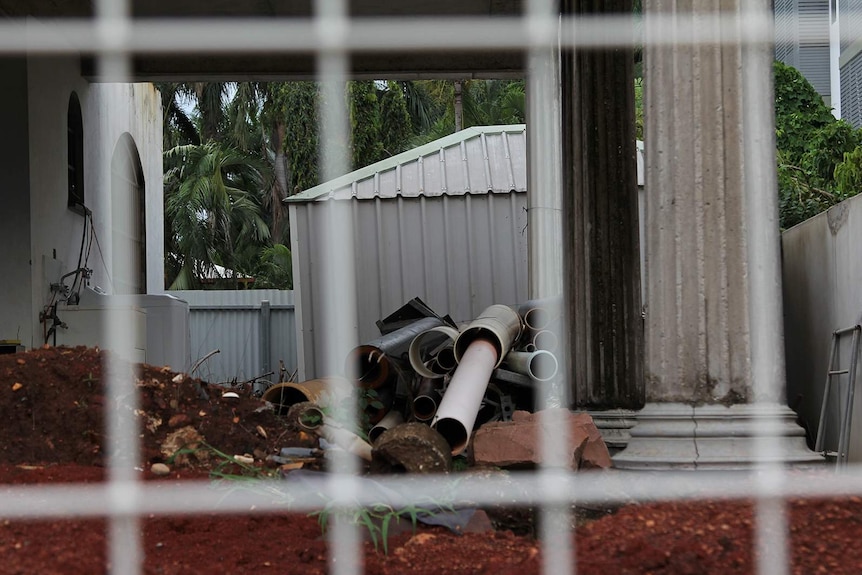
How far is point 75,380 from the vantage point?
14.2 feet

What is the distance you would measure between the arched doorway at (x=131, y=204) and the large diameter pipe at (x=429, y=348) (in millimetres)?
5108

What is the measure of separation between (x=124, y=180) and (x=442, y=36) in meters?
10.6

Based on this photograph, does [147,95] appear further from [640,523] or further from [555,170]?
[640,523]

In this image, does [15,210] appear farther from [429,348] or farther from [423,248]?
[423,248]

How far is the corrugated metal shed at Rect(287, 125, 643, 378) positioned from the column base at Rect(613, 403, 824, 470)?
7191 millimetres

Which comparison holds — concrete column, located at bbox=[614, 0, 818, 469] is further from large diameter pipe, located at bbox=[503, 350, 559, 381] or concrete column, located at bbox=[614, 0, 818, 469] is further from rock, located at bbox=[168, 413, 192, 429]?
large diameter pipe, located at bbox=[503, 350, 559, 381]

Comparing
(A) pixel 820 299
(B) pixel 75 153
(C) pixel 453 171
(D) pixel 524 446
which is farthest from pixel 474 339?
(B) pixel 75 153

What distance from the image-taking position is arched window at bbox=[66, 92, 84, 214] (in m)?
9.67

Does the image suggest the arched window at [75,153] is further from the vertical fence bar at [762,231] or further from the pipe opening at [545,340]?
the vertical fence bar at [762,231]

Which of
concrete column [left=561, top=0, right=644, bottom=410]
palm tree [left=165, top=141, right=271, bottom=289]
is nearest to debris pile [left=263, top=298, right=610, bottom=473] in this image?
concrete column [left=561, top=0, right=644, bottom=410]

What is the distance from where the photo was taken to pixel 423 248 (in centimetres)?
1080

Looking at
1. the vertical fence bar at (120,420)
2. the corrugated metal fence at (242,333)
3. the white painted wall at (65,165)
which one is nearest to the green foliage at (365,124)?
the corrugated metal fence at (242,333)

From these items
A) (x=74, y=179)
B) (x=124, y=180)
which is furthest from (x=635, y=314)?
(x=124, y=180)

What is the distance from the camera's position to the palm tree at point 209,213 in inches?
969
